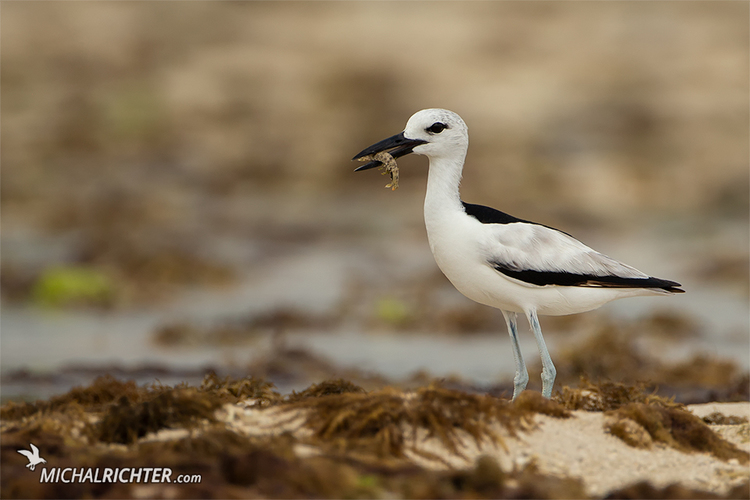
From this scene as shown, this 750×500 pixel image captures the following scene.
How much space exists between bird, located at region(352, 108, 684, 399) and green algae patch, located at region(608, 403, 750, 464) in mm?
696

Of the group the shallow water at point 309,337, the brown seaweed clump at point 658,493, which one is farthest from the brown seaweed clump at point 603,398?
the shallow water at point 309,337


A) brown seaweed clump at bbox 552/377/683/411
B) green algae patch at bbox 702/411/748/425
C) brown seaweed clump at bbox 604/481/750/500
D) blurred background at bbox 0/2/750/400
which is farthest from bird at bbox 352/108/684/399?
blurred background at bbox 0/2/750/400

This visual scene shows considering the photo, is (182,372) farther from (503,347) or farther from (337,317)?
(503,347)

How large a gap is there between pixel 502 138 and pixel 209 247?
11933 millimetres

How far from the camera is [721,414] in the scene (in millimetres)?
7324

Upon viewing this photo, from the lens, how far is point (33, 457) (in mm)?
5352

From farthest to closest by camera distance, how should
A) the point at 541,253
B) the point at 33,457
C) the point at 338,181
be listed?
the point at 338,181
the point at 541,253
the point at 33,457

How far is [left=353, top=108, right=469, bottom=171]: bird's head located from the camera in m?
6.92

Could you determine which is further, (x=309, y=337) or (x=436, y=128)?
(x=309, y=337)

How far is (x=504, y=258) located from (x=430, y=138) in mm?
1111

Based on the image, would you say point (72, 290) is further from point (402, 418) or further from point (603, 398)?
point (402, 418)

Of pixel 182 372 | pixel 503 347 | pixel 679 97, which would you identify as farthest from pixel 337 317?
pixel 679 97

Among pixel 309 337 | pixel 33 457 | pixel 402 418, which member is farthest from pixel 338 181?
pixel 33 457
